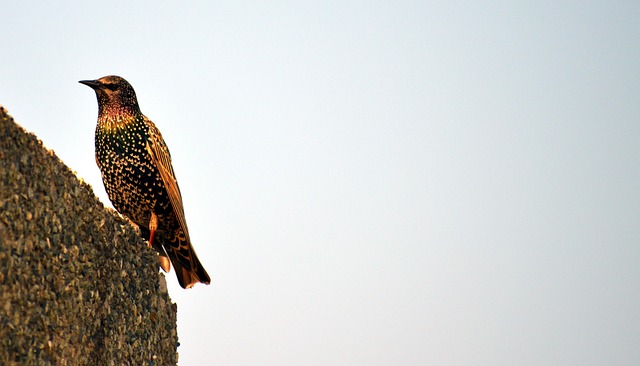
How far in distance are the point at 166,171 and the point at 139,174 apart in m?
0.20

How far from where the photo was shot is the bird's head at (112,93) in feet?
Answer: 20.7

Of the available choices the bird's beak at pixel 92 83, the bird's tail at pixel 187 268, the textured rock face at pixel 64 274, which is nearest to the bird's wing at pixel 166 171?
the bird's tail at pixel 187 268

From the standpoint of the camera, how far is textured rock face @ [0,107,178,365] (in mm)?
3477

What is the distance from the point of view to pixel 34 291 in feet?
11.8

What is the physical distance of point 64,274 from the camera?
3871 mm

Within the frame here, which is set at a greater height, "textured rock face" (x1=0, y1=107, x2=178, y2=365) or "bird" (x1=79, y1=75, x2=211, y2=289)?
"bird" (x1=79, y1=75, x2=211, y2=289)

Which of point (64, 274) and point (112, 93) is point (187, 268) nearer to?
point (112, 93)

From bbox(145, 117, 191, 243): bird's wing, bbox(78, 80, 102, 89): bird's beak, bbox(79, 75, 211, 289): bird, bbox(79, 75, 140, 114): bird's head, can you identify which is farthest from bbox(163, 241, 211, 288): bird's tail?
bbox(78, 80, 102, 89): bird's beak

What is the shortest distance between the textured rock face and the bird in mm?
1366

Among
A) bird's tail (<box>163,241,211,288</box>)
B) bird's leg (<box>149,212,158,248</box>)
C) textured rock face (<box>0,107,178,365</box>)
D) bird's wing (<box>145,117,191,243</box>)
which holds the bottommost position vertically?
textured rock face (<box>0,107,178,365</box>)

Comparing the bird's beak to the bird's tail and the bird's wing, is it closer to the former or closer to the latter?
the bird's wing

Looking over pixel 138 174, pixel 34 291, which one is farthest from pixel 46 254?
pixel 138 174

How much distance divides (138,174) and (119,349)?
2078mm

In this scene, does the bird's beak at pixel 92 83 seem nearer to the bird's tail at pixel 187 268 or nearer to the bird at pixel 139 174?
the bird at pixel 139 174
